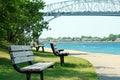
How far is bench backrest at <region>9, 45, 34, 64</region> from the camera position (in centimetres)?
859

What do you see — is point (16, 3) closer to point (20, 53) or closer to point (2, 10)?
point (2, 10)

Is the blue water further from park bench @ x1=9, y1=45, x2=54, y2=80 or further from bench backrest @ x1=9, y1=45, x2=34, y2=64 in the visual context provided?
park bench @ x1=9, y1=45, x2=54, y2=80

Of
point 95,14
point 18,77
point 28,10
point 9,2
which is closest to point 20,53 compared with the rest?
point 18,77

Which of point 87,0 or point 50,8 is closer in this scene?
point 50,8

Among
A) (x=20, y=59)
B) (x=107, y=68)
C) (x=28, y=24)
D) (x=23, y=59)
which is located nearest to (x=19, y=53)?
(x=20, y=59)

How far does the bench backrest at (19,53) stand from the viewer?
8586 mm

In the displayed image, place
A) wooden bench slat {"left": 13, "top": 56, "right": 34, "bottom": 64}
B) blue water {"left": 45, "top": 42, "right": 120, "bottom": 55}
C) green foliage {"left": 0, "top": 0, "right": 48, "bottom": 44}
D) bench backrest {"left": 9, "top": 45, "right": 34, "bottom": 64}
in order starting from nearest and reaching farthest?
1. bench backrest {"left": 9, "top": 45, "right": 34, "bottom": 64}
2. wooden bench slat {"left": 13, "top": 56, "right": 34, "bottom": 64}
3. green foliage {"left": 0, "top": 0, "right": 48, "bottom": 44}
4. blue water {"left": 45, "top": 42, "right": 120, "bottom": 55}

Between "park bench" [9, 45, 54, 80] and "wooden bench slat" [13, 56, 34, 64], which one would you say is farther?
"wooden bench slat" [13, 56, 34, 64]

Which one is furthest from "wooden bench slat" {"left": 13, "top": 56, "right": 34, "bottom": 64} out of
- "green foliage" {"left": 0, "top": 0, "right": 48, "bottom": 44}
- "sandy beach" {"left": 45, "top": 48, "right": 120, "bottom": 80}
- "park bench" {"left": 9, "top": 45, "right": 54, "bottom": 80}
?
"green foliage" {"left": 0, "top": 0, "right": 48, "bottom": 44}

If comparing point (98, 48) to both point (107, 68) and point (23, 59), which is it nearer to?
point (107, 68)

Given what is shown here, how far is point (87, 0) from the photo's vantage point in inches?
3376

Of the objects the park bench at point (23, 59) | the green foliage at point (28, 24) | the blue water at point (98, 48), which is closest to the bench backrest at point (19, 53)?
the park bench at point (23, 59)

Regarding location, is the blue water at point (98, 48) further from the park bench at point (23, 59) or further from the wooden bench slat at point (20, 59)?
the park bench at point (23, 59)

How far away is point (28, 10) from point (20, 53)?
21.4 m
